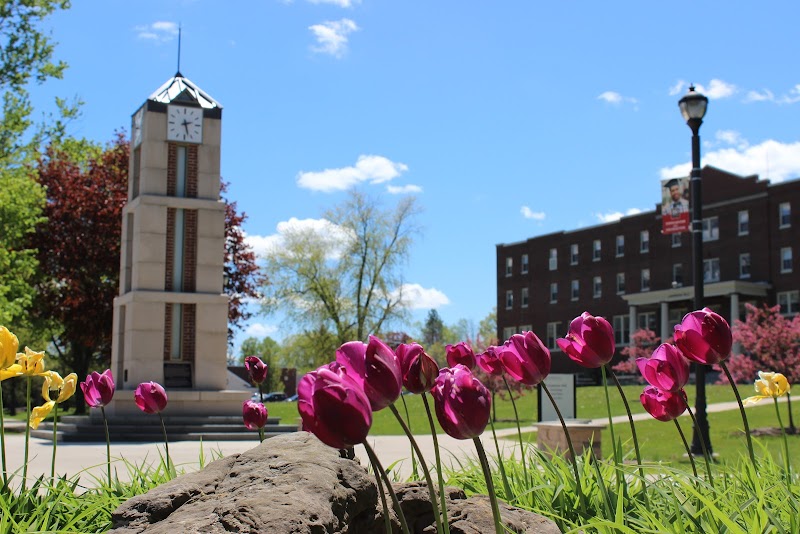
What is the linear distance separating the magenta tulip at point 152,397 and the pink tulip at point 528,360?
2.64m

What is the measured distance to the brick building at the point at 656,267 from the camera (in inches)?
2229

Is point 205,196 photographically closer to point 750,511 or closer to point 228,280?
point 228,280

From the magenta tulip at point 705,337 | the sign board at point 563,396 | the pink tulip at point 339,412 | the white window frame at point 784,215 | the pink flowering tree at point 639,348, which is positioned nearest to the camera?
the pink tulip at point 339,412

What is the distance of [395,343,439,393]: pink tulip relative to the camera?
303 centimetres

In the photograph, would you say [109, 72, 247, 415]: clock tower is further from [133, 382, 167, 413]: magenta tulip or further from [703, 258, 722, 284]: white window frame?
[703, 258, 722, 284]: white window frame

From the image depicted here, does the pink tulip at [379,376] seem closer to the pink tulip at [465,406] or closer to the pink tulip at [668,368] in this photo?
the pink tulip at [465,406]

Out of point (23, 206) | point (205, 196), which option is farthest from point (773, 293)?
point (23, 206)

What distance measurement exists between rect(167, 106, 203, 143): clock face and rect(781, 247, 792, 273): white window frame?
41953 mm

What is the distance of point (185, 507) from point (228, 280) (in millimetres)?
37772

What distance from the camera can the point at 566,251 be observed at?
72000 millimetres

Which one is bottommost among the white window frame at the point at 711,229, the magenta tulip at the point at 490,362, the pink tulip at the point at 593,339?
the magenta tulip at the point at 490,362

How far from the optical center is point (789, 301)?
55.8 meters

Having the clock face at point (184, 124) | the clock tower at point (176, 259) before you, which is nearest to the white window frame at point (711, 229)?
the clock tower at point (176, 259)

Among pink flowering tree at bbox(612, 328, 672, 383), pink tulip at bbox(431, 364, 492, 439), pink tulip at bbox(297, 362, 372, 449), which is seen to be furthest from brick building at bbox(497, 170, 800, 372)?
pink tulip at bbox(297, 362, 372, 449)
